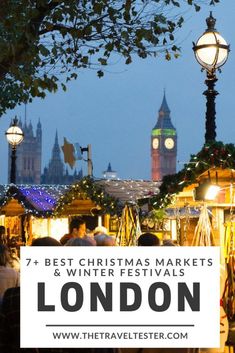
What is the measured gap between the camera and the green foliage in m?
10.1

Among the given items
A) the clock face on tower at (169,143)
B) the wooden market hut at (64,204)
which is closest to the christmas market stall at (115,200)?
the wooden market hut at (64,204)

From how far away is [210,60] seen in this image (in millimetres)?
10953

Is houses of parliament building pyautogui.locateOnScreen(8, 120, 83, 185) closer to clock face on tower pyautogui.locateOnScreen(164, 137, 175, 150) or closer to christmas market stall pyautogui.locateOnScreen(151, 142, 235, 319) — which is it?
clock face on tower pyautogui.locateOnScreen(164, 137, 175, 150)

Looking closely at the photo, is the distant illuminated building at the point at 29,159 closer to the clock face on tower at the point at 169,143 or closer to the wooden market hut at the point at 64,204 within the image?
the clock face on tower at the point at 169,143

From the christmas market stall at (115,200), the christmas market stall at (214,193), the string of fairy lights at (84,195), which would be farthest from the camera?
the string of fairy lights at (84,195)

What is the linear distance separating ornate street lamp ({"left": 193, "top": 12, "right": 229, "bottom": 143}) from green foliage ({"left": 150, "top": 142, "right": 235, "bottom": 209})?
2.12ft

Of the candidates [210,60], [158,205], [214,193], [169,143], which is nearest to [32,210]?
[158,205]

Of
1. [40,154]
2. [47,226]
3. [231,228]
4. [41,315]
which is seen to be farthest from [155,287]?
[40,154]

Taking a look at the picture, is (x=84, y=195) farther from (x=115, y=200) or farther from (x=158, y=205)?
(x=158, y=205)

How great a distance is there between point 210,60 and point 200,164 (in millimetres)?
1596

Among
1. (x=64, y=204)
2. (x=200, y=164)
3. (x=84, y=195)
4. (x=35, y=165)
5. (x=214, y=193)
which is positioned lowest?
(x=214, y=193)

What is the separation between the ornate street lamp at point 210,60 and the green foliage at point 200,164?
0.65m

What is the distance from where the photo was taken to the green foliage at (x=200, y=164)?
10148 mm

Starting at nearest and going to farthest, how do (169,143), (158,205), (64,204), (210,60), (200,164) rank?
1. (200,164)
2. (210,60)
3. (158,205)
4. (64,204)
5. (169,143)
